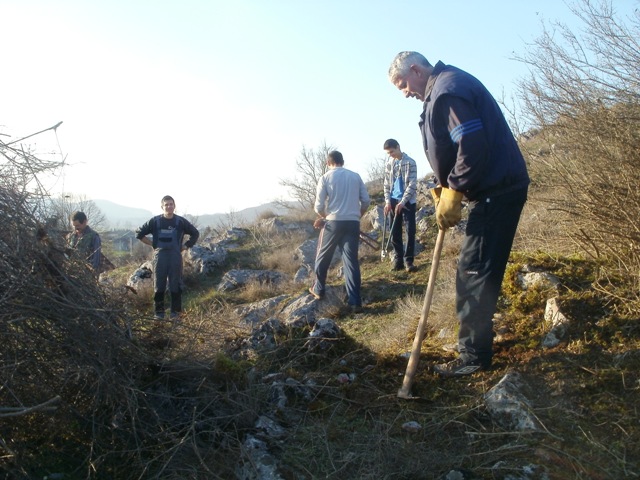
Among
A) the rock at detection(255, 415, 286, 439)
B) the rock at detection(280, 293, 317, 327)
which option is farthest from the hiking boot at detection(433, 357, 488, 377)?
the rock at detection(280, 293, 317, 327)

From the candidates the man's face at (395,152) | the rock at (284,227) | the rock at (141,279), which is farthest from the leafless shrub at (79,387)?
the rock at (284,227)

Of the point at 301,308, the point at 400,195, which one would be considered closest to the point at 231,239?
the point at 400,195

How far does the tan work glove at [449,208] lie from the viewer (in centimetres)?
371

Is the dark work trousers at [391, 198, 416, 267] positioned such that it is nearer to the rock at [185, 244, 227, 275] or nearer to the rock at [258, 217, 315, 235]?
the rock at [185, 244, 227, 275]

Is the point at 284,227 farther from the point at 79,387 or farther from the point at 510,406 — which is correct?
the point at 510,406

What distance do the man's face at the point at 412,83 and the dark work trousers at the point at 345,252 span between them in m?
2.96

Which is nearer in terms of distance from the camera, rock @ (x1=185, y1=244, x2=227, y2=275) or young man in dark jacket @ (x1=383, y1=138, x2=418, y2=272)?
young man in dark jacket @ (x1=383, y1=138, x2=418, y2=272)

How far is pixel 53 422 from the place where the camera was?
3209mm

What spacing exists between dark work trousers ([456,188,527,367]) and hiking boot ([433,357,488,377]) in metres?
0.03

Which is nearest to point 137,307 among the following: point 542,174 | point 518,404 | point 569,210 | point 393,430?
point 393,430

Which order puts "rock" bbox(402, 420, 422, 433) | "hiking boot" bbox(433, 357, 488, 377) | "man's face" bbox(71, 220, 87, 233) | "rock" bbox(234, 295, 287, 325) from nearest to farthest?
"rock" bbox(402, 420, 422, 433)
"hiking boot" bbox(433, 357, 488, 377)
"man's face" bbox(71, 220, 87, 233)
"rock" bbox(234, 295, 287, 325)

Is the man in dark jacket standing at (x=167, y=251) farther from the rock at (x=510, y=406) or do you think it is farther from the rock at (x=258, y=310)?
the rock at (x=510, y=406)

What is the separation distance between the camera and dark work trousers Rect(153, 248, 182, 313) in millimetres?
A: 7922

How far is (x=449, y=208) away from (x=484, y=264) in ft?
1.45
